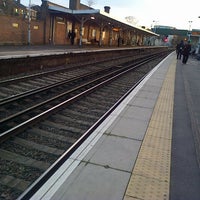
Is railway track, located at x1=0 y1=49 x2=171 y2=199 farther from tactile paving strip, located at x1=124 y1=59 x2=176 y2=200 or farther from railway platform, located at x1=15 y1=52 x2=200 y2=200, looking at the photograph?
tactile paving strip, located at x1=124 y1=59 x2=176 y2=200

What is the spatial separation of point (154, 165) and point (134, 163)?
309mm

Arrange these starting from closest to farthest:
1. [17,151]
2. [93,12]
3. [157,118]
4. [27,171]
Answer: [27,171] < [17,151] < [157,118] < [93,12]

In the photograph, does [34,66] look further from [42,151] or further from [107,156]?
[107,156]

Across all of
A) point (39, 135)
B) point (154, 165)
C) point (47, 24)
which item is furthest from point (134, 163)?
point (47, 24)

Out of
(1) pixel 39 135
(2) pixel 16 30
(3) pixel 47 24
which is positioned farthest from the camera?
(3) pixel 47 24

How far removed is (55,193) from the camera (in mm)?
3508

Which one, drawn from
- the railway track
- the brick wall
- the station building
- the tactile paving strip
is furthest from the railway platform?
the station building

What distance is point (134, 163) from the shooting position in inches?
177

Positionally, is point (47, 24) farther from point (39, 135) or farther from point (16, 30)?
point (39, 135)

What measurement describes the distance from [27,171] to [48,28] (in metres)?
29.2

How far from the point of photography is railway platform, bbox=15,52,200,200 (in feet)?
12.0

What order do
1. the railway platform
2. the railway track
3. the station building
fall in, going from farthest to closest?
the station building → the railway track → the railway platform

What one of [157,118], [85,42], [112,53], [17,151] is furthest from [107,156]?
[85,42]

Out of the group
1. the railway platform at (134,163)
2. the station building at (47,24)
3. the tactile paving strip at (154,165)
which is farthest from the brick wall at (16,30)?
the tactile paving strip at (154,165)
